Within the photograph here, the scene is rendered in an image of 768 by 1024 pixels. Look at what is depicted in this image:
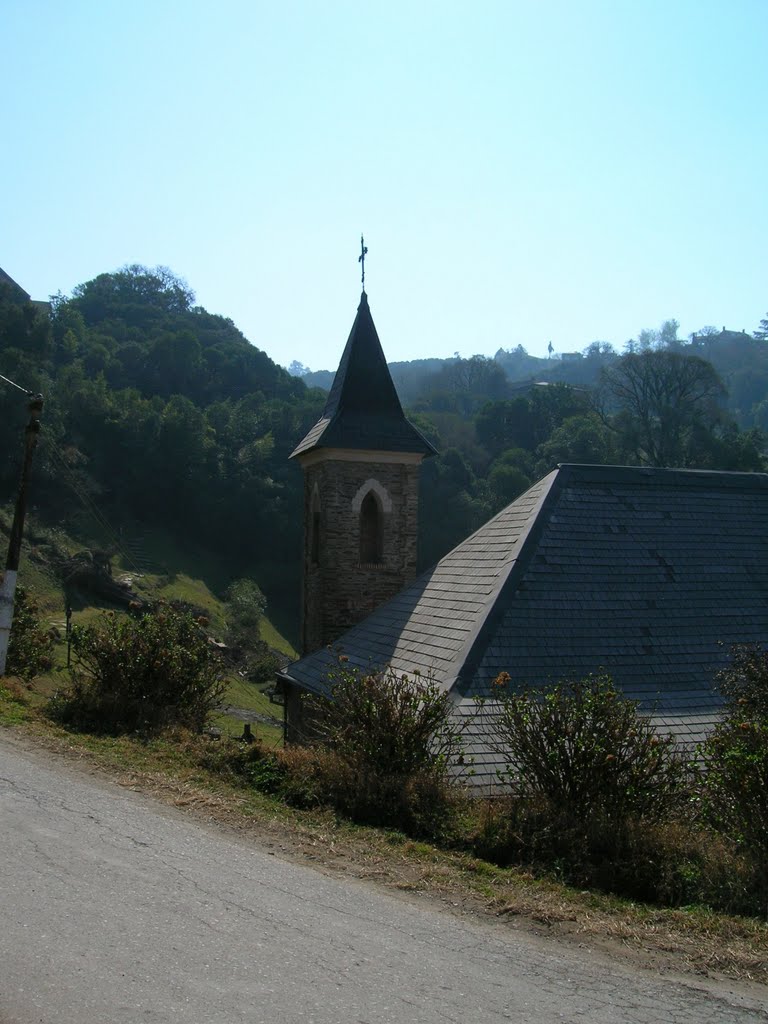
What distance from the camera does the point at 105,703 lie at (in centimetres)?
982

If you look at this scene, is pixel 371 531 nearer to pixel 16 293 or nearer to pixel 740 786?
pixel 740 786

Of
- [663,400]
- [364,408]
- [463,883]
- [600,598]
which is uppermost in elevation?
[663,400]

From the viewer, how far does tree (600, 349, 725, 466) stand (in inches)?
1908

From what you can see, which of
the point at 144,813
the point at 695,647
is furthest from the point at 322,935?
the point at 695,647

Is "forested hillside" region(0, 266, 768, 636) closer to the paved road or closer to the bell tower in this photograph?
the bell tower

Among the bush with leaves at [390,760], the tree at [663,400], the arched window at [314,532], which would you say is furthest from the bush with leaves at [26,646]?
the tree at [663,400]

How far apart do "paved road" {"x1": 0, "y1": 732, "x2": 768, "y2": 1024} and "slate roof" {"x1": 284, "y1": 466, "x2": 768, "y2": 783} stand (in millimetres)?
3670

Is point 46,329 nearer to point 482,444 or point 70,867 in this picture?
point 482,444

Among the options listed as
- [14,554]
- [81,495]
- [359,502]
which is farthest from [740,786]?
[81,495]

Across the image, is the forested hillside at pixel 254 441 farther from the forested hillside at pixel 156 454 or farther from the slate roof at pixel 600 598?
the slate roof at pixel 600 598

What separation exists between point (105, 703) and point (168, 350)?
5333cm

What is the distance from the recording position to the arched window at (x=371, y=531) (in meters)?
17.0

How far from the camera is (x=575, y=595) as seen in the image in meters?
11.2

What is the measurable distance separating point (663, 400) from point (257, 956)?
48.6 metres
